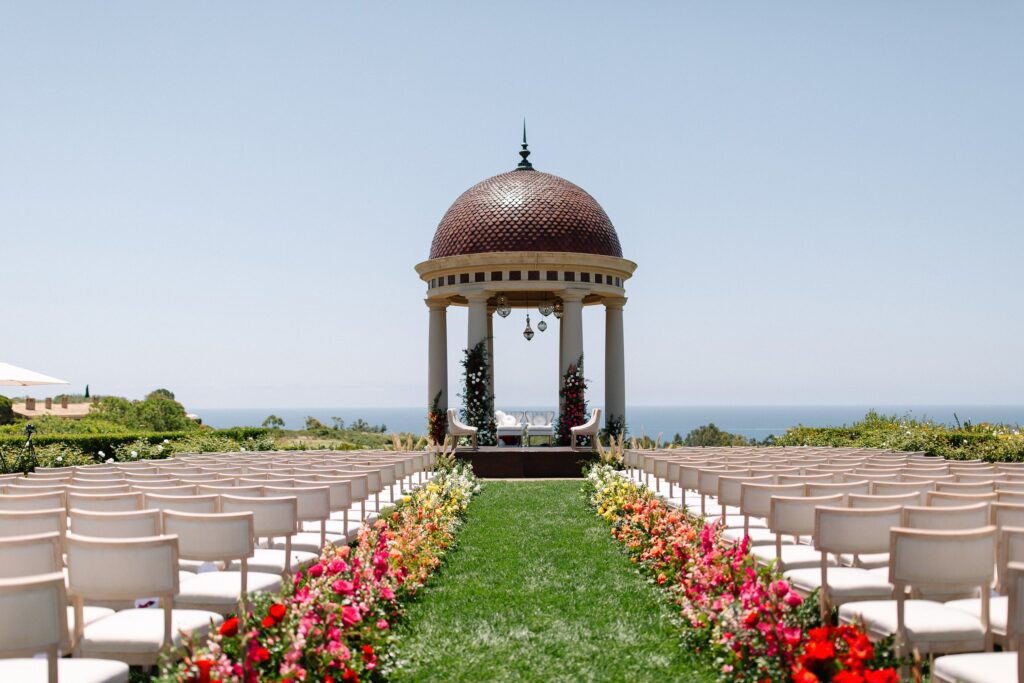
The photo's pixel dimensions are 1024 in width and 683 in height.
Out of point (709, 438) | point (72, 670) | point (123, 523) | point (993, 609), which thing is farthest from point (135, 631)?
point (709, 438)

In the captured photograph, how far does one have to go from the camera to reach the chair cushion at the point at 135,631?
5.33 m

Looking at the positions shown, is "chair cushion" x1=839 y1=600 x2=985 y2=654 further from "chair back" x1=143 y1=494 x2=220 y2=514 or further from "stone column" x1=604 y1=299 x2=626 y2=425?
"stone column" x1=604 y1=299 x2=626 y2=425

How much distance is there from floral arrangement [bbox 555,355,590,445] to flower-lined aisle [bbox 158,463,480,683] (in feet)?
60.5

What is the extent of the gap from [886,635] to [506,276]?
846 inches

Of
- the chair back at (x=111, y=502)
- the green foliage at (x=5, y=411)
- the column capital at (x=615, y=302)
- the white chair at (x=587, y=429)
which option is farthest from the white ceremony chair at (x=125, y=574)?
the green foliage at (x=5, y=411)

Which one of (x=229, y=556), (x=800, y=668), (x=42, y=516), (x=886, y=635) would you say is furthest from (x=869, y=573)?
(x=42, y=516)

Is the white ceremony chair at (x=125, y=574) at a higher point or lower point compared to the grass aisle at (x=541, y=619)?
higher

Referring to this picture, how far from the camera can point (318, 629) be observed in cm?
524

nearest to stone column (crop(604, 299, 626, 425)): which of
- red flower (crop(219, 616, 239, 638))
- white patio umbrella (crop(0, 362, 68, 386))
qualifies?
white patio umbrella (crop(0, 362, 68, 386))

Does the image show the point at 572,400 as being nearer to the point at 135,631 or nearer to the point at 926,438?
the point at 926,438

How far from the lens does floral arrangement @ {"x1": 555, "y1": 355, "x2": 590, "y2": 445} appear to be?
26781 millimetres

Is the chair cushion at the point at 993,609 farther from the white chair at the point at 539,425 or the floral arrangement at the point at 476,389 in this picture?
the white chair at the point at 539,425

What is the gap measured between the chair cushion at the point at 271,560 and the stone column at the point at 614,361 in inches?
812

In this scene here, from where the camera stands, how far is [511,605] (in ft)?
26.7
